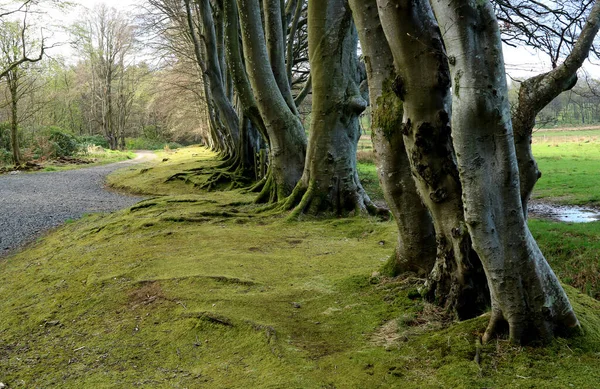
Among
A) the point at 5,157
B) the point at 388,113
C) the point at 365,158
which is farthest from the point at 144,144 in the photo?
the point at 388,113

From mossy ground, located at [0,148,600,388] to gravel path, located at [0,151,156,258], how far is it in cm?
376

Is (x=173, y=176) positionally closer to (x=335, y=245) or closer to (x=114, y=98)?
(x=335, y=245)

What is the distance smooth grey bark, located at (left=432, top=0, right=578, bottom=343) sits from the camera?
283 cm

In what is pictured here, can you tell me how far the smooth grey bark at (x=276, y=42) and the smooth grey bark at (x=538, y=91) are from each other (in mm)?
8652

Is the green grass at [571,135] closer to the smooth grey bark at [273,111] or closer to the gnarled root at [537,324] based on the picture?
the smooth grey bark at [273,111]

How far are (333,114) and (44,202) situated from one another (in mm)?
10929

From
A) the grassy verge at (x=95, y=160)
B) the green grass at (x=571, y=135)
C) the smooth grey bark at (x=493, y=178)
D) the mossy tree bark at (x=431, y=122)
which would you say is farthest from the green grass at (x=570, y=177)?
the grassy verge at (x=95, y=160)

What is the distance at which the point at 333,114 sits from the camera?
8789mm

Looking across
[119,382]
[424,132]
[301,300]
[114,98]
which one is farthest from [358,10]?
[114,98]

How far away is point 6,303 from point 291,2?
1260cm

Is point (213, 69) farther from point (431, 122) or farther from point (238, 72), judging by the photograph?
point (431, 122)

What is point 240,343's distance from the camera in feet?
13.0

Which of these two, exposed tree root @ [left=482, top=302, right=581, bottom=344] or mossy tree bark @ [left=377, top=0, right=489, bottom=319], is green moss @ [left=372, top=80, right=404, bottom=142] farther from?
exposed tree root @ [left=482, top=302, right=581, bottom=344]

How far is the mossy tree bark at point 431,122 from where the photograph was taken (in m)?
3.77
